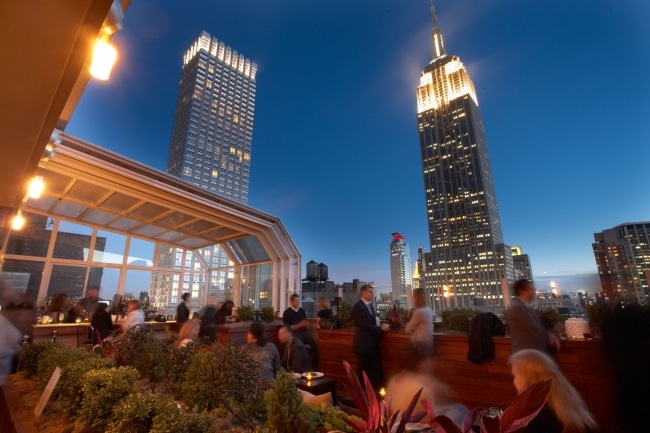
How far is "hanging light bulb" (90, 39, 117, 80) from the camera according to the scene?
6.58 feet

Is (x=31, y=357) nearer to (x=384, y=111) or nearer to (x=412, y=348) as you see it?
(x=412, y=348)

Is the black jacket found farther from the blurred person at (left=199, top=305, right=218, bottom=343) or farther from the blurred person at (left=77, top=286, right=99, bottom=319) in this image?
the blurred person at (left=77, top=286, right=99, bottom=319)

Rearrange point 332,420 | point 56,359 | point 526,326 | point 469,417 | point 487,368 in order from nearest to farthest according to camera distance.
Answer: point 469,417 < point 332,420 < point 56,359 < point 526,326 < point 487,368

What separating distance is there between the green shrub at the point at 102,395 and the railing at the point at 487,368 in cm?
222

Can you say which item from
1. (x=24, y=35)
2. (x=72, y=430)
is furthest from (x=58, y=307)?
(x=24, y=35)

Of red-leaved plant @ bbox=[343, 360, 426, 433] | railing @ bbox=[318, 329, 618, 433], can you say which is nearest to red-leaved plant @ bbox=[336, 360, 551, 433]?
red-leaved plant @ bbox=[343, 360, 426, 433]

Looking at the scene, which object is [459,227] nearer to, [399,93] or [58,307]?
[399,93]

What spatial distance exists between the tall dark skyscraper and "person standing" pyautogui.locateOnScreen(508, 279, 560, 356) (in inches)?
2870

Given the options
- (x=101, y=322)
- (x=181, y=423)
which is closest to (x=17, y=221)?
(x=101, y=322)

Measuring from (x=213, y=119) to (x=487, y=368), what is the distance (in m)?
83.8

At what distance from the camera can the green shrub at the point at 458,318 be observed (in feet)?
15.6

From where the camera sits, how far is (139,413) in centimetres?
147

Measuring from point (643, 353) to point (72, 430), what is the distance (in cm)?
429

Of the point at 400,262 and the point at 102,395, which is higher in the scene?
the point at 400,262
